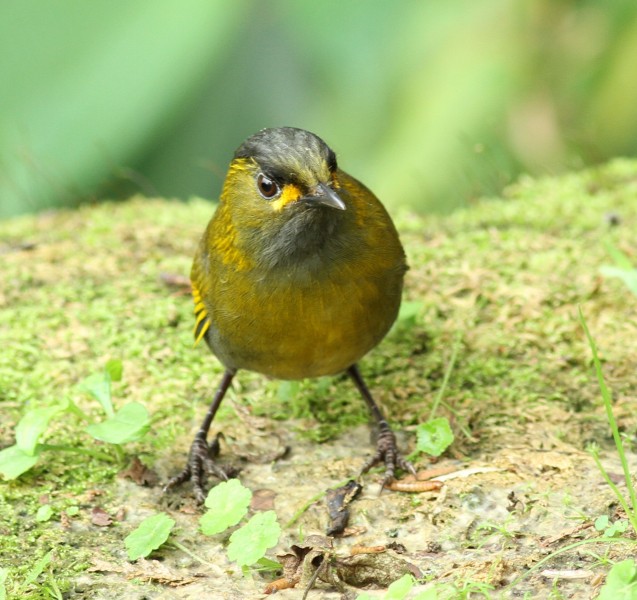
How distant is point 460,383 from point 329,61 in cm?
239

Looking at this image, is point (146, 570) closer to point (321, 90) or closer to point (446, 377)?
point (446, 377)

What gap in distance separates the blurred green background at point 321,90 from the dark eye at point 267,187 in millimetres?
2025

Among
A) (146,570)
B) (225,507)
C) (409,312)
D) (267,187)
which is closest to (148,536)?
(146,570)

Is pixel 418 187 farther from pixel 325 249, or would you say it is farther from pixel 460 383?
pixel 325 249

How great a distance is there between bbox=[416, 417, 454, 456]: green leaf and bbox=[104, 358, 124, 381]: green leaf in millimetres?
1338

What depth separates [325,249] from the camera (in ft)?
12.3

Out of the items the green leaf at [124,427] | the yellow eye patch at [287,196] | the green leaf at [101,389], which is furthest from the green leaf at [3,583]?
the yellow eye patch at [287,196]

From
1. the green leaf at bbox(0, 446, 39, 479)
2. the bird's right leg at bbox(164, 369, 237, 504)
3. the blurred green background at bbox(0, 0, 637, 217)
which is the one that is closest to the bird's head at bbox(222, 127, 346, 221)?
the bird's right leg at bbox(164, 369, 237, 504)

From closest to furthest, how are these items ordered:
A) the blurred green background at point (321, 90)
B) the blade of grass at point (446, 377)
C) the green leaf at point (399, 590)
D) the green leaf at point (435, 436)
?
the green leaf at point (399, 590) → the green leaf at point (435, 436) → the blade of grass at point (446, 377) → the blurred green background at point (321, 90)

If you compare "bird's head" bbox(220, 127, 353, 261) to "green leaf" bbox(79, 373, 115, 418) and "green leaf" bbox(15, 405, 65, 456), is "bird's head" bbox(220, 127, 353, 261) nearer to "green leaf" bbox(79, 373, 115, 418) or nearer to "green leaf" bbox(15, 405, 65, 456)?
"green leaf" bbox(79, 373, 115, 418)

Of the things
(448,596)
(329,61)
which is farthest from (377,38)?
(448,596)

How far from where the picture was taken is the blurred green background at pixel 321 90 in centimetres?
563

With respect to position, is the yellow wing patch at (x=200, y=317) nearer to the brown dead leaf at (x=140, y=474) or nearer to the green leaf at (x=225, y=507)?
the brown dead leaf at (x=140, y=474)

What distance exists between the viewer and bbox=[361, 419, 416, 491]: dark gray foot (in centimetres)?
400
